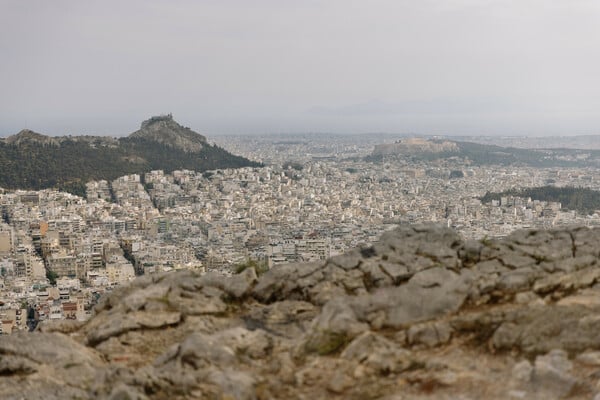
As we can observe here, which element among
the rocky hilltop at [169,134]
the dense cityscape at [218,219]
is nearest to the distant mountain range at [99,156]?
the rocky hilltop at [169,134]

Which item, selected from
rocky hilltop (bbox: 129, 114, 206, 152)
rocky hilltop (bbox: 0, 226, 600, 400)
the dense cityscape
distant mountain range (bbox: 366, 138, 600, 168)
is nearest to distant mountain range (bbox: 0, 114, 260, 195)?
rocky hilltop (bbox: 129, 114, 206, 152)

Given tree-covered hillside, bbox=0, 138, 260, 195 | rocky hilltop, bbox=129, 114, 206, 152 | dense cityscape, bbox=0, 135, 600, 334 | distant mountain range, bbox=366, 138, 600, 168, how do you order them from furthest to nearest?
distant mountain range, bbox=366, 138, 600, 168 < rocky hilltop, bbox=129, 114, 206, 152 < tree-covered hillside, bbox=0, 138, 260, 195 < dense cityscape, bbox=0, 135, 600, 334

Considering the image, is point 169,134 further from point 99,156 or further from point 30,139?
point 30,139

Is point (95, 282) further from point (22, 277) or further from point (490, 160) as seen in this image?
point (490, 160)

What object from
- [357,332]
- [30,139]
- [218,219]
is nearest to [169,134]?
[30,139]

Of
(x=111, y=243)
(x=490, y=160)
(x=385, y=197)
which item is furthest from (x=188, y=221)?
(x=490, y=160)

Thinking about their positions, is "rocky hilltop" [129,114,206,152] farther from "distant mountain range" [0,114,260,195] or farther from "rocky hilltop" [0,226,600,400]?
"rocky hilltop" [0,226,600,400]
